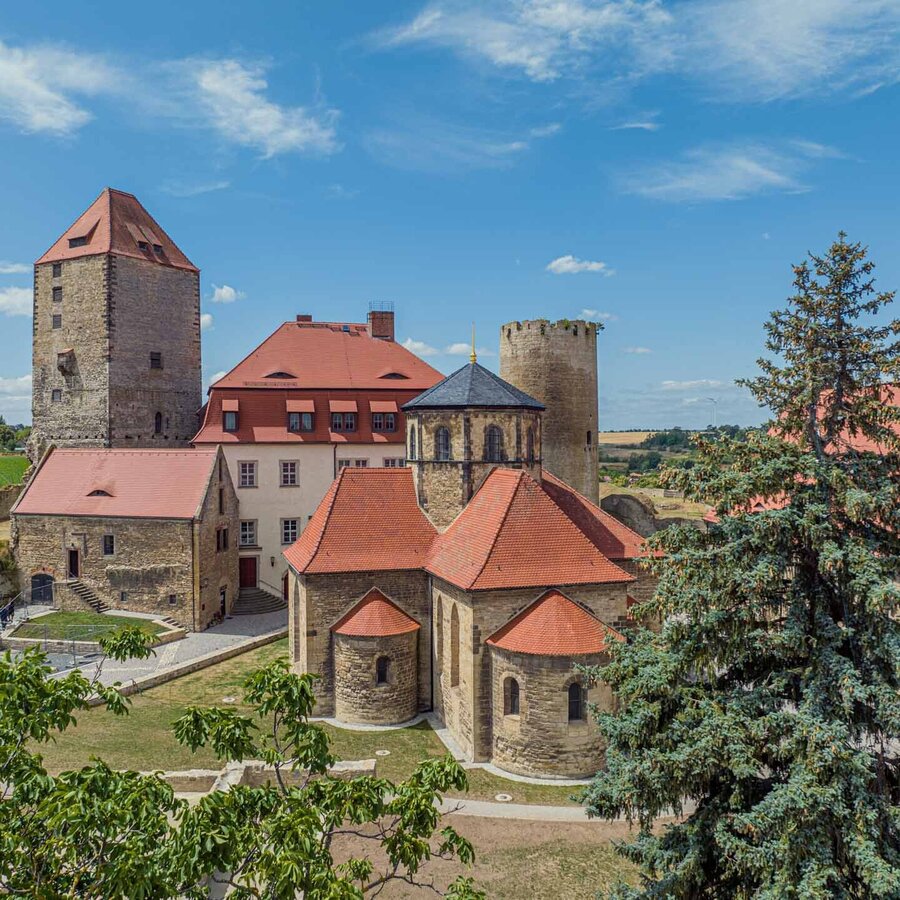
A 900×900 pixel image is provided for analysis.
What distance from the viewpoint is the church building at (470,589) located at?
59.8ft

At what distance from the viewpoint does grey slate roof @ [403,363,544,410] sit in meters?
23.5

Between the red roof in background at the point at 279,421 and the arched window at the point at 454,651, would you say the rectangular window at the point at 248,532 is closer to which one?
the red roof in background at the point at 279,421

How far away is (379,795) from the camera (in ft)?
24.2

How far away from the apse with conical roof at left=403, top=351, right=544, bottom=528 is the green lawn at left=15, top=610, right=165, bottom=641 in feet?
42.7

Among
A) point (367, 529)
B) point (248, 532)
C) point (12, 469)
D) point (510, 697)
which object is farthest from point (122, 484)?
point (12, 469)

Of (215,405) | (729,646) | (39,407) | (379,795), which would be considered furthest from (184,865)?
(39,407)

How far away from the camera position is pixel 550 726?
1797cm

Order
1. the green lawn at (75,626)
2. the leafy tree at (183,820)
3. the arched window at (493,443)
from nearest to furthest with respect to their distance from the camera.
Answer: the leafy tree at (183,820)
the arched window at (493,443)
the green lawn at (75,626)

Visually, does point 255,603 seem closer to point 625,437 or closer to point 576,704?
point 576,704

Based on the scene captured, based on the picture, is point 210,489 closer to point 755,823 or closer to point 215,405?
point 215,405

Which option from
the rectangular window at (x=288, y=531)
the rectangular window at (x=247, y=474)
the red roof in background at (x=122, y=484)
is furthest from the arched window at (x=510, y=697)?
the rectangular window at (x=247, y=474)

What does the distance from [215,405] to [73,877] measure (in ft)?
108

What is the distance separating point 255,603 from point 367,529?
1479cm

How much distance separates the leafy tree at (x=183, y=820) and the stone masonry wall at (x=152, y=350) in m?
33.1
